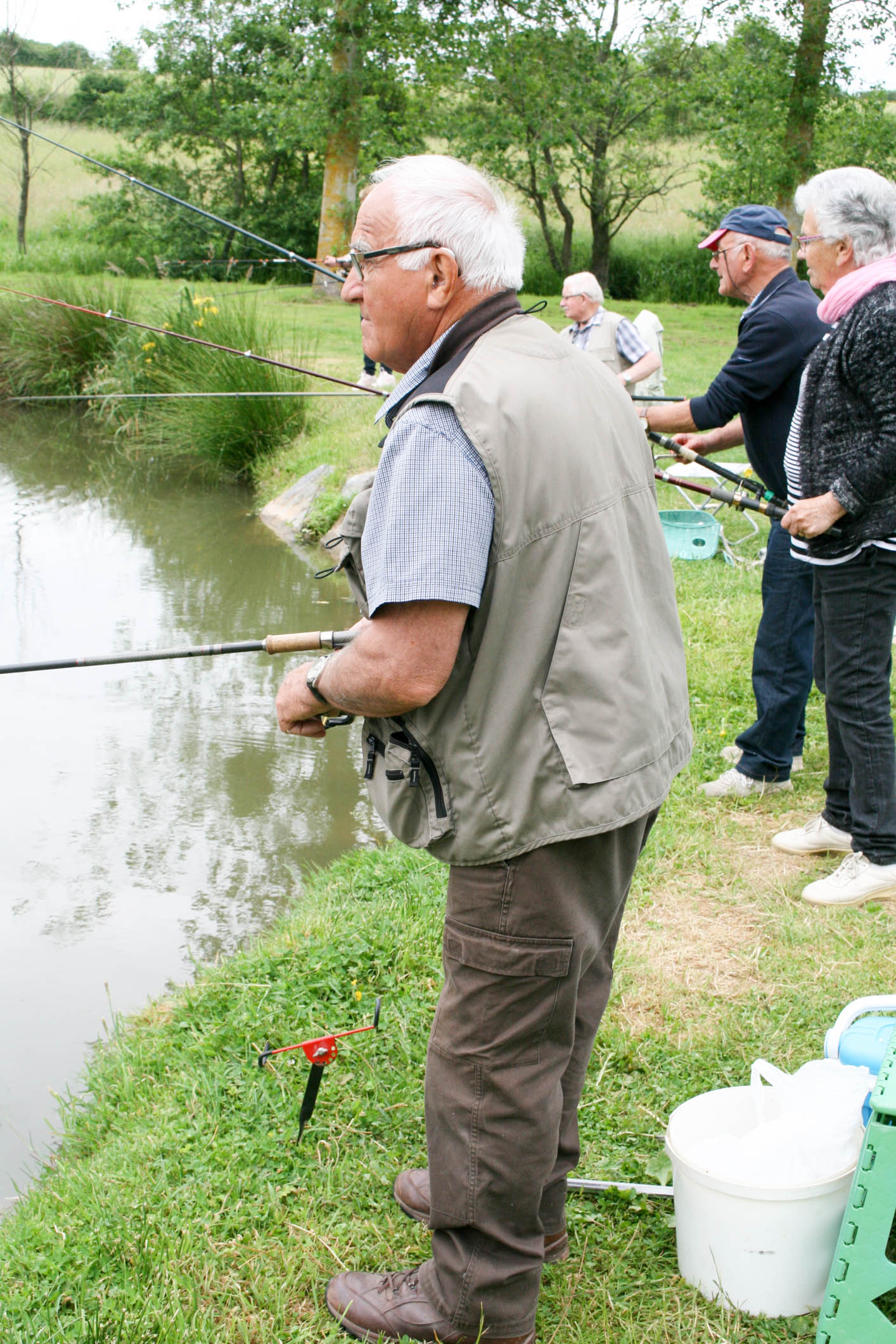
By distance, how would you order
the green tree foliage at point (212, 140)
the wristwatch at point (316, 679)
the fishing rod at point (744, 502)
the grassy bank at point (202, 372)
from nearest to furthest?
1. the wristwatch at point (316, 679)
2. the fishing rod at point (744, 502)
3. the grassy bank at point (202, 372)
4. the green tree foliage at point (212, 140)

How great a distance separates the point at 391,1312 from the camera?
1.94 m

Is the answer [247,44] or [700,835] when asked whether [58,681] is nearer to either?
[700,835]

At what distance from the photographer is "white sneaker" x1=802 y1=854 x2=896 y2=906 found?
3.31 metres

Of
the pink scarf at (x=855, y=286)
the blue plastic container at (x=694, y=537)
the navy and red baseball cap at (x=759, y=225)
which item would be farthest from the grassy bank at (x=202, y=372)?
the pink scarf at (x=855, y=286)

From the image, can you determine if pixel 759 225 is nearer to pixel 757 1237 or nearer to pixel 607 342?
pixel 757 1237

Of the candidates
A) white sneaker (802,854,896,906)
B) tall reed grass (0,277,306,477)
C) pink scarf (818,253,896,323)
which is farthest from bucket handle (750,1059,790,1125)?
tall reed grass (0,277,306,477)

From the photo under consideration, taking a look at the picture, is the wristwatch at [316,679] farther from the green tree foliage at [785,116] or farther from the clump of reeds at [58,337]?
the green tree foliage at [785,116]

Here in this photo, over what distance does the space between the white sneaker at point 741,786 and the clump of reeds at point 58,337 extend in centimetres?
1056

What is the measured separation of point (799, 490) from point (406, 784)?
1970 millimetres

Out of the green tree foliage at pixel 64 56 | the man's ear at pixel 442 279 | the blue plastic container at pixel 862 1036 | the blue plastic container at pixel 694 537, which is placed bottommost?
the blue plastic container at pixel 694 537

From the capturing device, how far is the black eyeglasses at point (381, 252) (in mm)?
1689

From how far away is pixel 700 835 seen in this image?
3.79 m

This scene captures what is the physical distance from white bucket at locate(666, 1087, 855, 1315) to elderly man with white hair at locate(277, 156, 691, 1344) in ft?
0.98

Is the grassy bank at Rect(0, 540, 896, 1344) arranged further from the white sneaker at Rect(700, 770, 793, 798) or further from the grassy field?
the white sneaker at Rect(700, 770, 793, 798)
